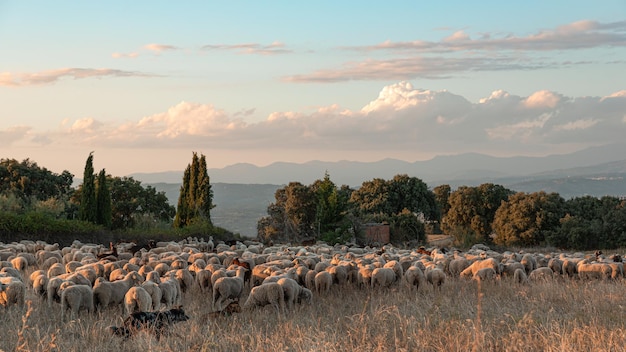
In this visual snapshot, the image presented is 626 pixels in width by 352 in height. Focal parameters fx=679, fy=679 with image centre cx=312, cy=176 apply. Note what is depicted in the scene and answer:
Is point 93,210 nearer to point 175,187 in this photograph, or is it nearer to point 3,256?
point 3,256

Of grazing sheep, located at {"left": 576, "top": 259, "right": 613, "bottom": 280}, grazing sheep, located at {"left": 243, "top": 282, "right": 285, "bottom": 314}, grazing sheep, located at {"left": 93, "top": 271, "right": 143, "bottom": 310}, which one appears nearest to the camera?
grazing sheep, located at {"left": 93, "top": 271, "right": 143, "bottom": 310}

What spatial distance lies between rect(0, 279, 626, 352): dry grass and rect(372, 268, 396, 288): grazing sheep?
0.37 m

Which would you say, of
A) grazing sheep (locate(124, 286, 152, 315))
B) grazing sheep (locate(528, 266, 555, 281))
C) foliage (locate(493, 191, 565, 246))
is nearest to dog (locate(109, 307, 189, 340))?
grazing sheep (locate(124, 286, 152, 315))

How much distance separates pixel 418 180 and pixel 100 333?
318 feet

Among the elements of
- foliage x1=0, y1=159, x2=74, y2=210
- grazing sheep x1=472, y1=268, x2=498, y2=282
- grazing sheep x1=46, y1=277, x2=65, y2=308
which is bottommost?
grazing sheep x1=472, y1=268, x2=498, y2=282

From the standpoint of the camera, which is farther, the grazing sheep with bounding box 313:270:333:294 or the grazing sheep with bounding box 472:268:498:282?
the grazing sheep with bounding box 472:268:498:282

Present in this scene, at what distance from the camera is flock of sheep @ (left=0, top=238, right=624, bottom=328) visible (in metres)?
15.4

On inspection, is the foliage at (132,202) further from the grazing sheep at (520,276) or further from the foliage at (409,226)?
the grazing sheep at (520,276)

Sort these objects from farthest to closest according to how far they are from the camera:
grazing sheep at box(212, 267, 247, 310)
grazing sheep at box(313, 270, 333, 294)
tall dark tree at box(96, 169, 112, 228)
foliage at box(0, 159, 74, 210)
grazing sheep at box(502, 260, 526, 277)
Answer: foliage at box(0, 159, 74, 210)
tall dark tree at box(96, 169, 112, 228)
grazing sheep at box(502, 260, 526, 277)
grazing sheep at box(313, 270, 333, 294)
grazing sheep at box(212, 267, 247, 310)

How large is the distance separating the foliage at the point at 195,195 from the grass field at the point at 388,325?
38.3m

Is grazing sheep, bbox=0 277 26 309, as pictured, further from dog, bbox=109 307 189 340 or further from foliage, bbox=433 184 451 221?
foliage, bbox=433 184 451 221

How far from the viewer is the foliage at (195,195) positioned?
56562mm

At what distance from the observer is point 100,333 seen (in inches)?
488

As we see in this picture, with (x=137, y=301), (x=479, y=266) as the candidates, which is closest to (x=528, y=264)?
(x=479, y=266)
